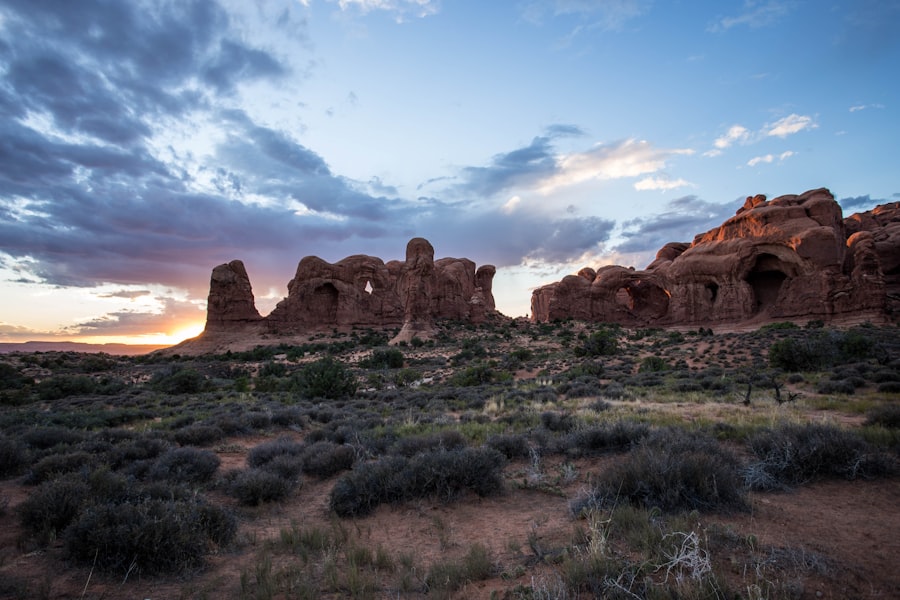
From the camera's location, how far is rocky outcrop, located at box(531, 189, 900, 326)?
116 ft

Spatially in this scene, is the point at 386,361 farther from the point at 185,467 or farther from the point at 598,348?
the point at 185,467

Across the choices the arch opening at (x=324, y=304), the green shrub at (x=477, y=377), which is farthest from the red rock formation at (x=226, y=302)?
the green shrub at (x=477, y=377)

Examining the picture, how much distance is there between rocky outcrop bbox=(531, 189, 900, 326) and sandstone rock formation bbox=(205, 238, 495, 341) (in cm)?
1424

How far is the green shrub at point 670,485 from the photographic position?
13.9 ft

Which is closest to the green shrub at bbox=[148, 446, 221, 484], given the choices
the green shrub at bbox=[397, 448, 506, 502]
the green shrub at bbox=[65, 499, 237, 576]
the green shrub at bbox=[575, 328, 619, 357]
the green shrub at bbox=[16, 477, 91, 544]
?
the green shrub at bbox=[16, 477, 91, 544]

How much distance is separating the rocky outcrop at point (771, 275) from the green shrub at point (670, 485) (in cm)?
4126

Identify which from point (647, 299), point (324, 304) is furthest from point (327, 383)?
point (647, 299)

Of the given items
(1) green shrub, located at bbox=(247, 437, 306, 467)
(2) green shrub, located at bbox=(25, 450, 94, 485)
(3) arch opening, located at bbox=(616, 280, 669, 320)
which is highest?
(3) arch opening, located at bbox=(616, 280, 669, 320)

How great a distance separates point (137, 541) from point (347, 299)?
4709cm

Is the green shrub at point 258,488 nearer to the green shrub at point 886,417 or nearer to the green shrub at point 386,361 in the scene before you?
the green shrub at point 886,417

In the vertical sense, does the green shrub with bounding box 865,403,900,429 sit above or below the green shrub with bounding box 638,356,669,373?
above

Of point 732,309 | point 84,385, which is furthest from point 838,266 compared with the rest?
point 84,385

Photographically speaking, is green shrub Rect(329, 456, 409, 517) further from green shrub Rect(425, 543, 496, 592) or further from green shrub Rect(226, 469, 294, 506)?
green shrub Rect(425, 543, 496, 592)

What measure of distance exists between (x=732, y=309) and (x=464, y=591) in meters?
47.3
